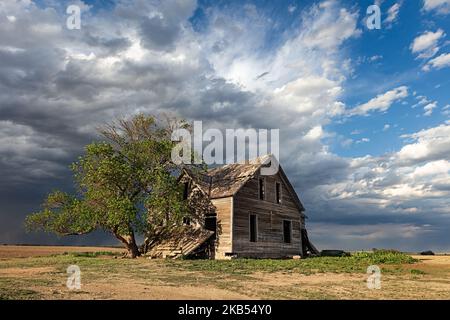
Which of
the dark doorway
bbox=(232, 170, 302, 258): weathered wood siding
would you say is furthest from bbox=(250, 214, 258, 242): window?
the dark doorway

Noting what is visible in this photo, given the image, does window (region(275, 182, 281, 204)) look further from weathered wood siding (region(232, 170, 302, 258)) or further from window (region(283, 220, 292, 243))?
window (region(283, 220, 292, 243))

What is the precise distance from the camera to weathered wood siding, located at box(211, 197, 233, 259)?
1077 inches

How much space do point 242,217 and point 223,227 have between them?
5.32 feet

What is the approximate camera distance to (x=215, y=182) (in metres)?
31.0

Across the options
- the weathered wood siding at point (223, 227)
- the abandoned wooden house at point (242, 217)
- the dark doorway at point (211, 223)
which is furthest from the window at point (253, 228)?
the dark doorway at point (211, 223)

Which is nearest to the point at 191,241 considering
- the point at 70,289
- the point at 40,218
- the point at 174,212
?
the point at 174,212

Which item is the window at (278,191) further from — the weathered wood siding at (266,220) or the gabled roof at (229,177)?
the gabled roof at (229,177)

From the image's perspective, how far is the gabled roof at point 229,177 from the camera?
2892 cm

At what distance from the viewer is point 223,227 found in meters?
27.9

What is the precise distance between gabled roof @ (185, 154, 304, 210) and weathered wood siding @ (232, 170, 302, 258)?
1.56 ft
